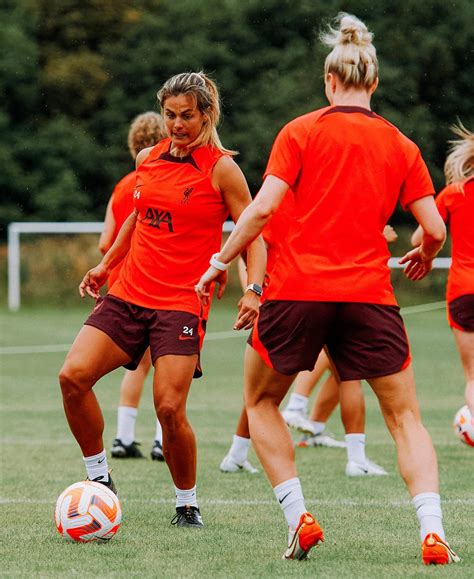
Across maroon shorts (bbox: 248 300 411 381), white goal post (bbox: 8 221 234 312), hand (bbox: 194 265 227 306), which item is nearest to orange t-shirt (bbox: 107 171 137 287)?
hand (bbox: 194 265 227 306)

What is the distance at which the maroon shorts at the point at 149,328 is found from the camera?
6316mm

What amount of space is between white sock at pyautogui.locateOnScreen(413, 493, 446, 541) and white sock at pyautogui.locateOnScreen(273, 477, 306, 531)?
520mm

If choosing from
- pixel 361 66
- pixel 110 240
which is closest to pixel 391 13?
pixel 110 240

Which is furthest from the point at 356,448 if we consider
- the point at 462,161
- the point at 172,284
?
the point at 172,284

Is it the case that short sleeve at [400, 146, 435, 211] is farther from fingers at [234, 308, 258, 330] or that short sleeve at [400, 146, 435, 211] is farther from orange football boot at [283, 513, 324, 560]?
orange football boot at [283, 513, 324, 560]

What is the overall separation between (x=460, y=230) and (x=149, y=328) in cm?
313

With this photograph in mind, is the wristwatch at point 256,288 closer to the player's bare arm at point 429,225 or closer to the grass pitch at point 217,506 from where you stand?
the player's bare arm at point 429,225

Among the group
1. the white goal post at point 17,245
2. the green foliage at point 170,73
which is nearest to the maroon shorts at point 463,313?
the white goal post at point 17,245

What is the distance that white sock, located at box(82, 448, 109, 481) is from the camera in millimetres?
6617

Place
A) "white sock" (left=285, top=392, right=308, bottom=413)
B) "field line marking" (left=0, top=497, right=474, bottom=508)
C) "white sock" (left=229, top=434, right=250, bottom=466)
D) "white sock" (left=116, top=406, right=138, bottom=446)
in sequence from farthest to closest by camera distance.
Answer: "white sock" (left=285, top=392, right=308, bottom=413) < "white sock" (left=116, top=406, right=138, bottom=446) < "white sock" (left=229, top=434, right=250, bottom=466) < "field line marking" (left=0, top=497, right=474, bottom=508)

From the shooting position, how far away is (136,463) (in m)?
9.03

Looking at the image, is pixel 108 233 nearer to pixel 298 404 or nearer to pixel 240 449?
pixel 240 449

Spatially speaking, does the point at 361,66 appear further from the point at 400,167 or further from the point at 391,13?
the point at 391,13

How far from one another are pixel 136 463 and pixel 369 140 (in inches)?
171
